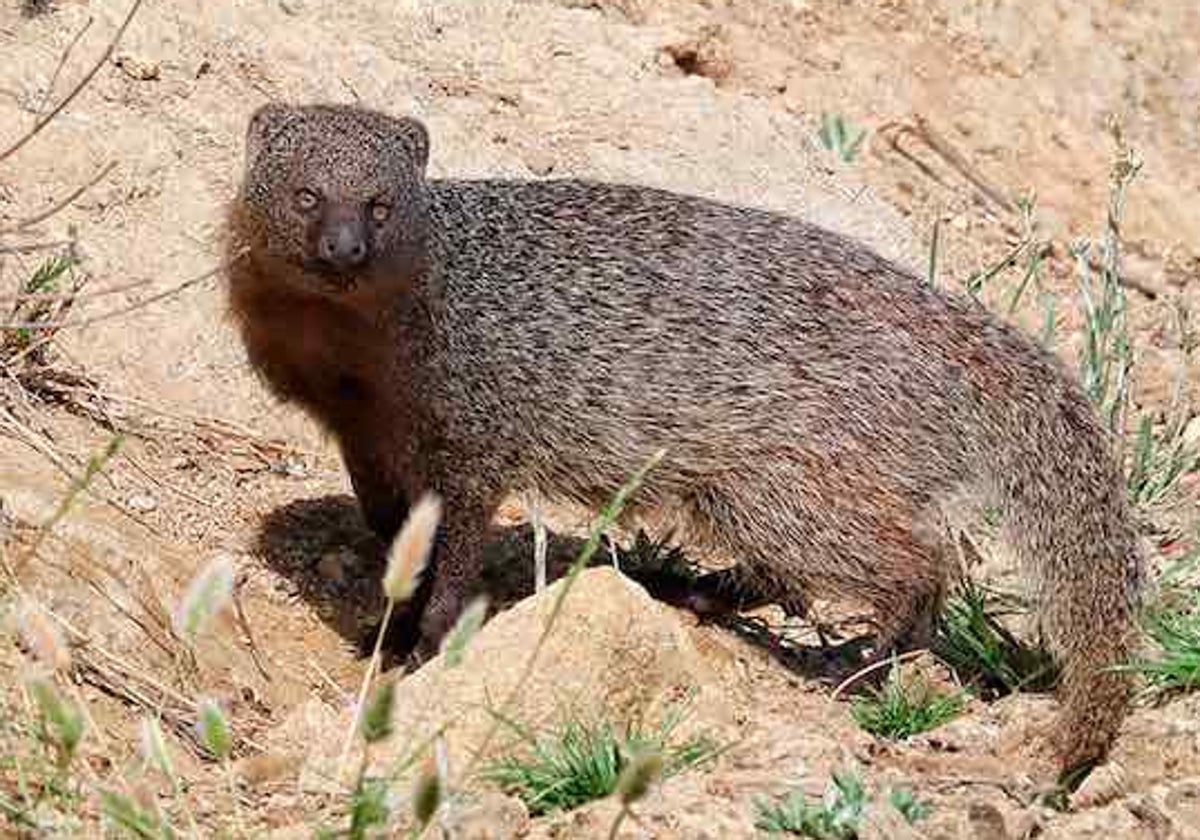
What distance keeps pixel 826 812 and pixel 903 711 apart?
89 cm

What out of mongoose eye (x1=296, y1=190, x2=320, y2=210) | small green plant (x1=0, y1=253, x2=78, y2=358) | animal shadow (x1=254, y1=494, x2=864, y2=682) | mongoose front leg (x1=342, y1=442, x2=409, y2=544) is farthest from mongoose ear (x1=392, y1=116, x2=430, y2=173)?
animal shadow (x1=254, y1=494, x2=864, y2=682)

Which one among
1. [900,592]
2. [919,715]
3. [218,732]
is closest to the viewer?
[218,732]

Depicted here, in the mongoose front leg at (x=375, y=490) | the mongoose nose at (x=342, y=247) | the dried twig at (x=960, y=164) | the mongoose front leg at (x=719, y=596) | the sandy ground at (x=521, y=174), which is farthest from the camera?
the dried twig at (x=960, y=164)

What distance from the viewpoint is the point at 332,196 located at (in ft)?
12.3

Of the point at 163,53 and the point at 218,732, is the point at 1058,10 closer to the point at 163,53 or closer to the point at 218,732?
the point at 163,53

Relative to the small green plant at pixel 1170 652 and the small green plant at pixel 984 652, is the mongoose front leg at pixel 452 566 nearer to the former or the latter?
the small green plant at pixel 984 652

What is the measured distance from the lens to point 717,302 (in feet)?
13.4

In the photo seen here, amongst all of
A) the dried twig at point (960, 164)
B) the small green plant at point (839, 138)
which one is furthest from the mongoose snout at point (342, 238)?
the dried twig at point (960, 164)

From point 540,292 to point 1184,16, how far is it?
154 inches

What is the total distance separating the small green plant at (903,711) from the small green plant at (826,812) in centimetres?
74

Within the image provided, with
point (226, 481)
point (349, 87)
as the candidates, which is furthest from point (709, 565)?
point (349, 87)

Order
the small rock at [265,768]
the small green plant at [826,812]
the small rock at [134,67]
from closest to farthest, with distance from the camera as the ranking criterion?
the small green plant at [826,812] → the small rock at [265,768] → the small rock at [134,67]

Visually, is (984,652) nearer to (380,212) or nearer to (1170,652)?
(1170,652)

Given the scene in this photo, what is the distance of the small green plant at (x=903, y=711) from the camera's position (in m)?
3.69
